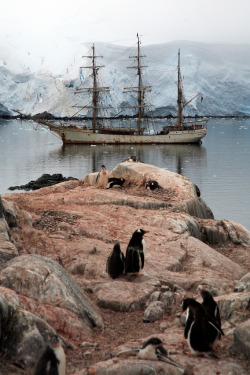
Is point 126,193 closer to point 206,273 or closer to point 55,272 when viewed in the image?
point 206,273

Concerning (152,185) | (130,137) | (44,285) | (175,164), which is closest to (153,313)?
(44,285)

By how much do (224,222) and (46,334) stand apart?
400 inches

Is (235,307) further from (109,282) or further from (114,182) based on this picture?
(114,182)

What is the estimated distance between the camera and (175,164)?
4331 cm

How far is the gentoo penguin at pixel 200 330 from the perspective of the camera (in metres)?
5.15

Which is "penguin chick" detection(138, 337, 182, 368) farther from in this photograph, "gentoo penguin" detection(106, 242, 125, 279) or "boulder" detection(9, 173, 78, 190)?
"boulder" detection(9, 173, 78, 190)

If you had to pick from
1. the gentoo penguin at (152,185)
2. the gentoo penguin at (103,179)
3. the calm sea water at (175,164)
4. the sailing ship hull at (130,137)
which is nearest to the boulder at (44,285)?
the gentoo penguin at (152,185)

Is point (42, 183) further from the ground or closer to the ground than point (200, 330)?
closer to the ground

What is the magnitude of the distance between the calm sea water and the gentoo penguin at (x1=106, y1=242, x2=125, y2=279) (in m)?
13.1

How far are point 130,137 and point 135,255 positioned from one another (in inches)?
2259

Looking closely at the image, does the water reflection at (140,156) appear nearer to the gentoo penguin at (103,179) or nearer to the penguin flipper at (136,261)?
the gentoo penguin at (103,179)

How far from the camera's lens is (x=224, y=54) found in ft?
383

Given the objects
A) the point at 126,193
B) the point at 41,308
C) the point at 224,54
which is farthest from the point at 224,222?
the point at 224,54

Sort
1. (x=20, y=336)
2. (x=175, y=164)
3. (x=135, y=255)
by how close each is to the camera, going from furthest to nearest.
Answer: (x=175, y=164), (x=135, y=255), (x=20, y=336)
